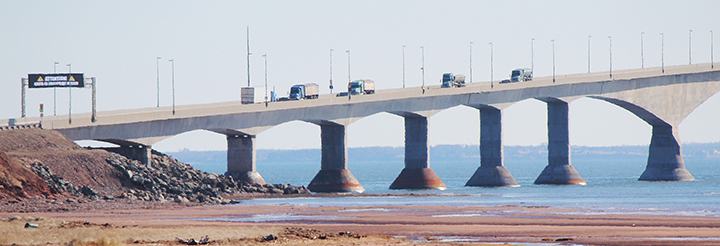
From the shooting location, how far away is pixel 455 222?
46.9 m

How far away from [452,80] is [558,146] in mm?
14129

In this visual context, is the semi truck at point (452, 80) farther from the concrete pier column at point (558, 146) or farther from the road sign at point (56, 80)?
the road sign at point (56, 80)

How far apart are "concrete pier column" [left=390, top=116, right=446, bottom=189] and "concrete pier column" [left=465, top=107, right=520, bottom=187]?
24.0ft

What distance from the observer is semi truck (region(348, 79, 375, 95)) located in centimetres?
10450

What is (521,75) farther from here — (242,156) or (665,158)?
(242,156)

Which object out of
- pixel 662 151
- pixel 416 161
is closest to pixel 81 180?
pixel 416 161

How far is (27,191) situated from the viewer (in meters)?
54.8

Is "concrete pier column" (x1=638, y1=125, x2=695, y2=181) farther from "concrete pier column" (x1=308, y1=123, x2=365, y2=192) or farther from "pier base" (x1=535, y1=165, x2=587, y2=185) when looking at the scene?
"concrete pier column" (x1=308, y1=123, x2=365, y2=192)

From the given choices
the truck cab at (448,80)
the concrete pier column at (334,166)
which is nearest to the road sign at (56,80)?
the concrete pier column at (334,166)

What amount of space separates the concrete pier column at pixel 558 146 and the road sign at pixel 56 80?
55.6 metres

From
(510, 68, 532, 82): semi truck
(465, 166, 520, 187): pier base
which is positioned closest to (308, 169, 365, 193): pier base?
(465, 166, 520, 187): pier base

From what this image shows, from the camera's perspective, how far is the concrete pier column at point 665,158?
124 meters

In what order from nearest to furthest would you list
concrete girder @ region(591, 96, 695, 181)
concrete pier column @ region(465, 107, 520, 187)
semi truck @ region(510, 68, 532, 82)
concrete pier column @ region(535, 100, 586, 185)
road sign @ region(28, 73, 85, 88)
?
1. road sign @ region(28, 73, 85, 88)
2. concrete pier column @ region(465, 107, 520, 187)
3. concrete pier column @ region(535, 100, 586, 185)
4. semi truck @ region(510, 68, 532, 82)
5. concrete girder @ region(591, 96, 695, 181)

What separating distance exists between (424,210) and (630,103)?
69.5m
